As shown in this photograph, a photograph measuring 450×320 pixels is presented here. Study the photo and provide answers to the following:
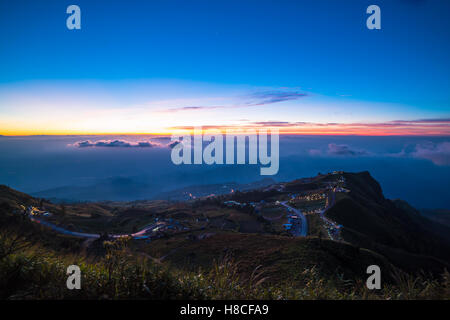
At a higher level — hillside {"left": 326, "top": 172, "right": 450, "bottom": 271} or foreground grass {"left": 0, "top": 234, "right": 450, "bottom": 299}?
foreground grass {"left": 0, "top": 234, "right": 450, "bottom": 299}

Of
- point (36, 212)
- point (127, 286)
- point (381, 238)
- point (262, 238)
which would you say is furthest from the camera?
point (36, 212)

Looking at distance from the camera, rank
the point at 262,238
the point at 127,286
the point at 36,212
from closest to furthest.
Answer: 1. the point at 127,286
2. the point at 262,238
3. the point at 36,212

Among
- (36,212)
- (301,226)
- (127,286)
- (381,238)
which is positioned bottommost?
(381,238)

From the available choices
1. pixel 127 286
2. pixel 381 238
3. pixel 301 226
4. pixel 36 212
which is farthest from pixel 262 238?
pixel 36 212

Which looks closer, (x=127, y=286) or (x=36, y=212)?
(x=127, y=286)

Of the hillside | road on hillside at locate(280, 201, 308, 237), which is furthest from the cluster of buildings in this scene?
the hillside

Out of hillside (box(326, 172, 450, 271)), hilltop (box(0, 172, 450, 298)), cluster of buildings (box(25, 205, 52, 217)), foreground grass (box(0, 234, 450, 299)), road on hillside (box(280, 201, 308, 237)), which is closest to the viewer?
foreground grass (box(0, 234, 450, 299))

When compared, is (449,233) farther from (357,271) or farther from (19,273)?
(19,273)

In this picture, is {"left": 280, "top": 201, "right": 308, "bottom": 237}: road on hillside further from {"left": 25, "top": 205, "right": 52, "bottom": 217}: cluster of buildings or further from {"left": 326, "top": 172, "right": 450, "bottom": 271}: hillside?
{"left": 25, "top": 205, "right": 52, "bottom": 217}: cluster of buildings

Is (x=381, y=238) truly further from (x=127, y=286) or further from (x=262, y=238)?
(x=127, y=286)

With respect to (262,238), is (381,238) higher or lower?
lower
